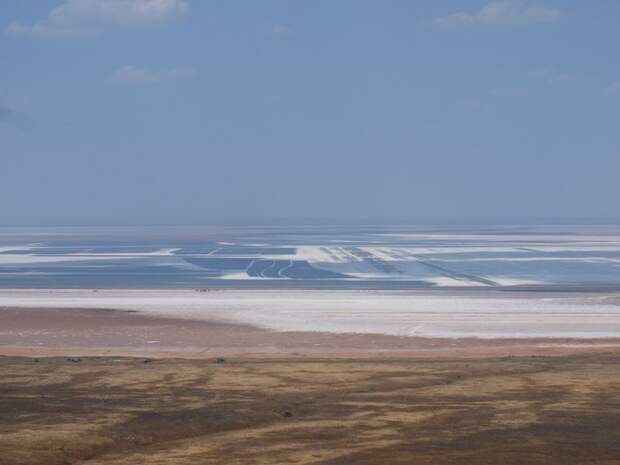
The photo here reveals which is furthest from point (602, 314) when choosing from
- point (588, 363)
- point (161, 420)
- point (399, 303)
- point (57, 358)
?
point (161, 420)

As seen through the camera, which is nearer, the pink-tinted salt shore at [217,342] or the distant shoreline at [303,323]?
the pink-tinted salt shore at [217,342]

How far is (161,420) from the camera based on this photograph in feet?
51.5

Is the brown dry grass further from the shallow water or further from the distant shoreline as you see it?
the shallow water

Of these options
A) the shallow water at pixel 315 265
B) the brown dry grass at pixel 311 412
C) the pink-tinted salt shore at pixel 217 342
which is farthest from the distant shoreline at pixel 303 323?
the shallow water at pixel 315 265

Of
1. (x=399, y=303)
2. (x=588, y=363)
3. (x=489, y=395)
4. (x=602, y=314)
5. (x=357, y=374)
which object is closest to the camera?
(x=489, y=395)

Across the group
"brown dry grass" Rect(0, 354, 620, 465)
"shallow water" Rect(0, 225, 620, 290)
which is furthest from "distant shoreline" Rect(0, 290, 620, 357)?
"shallow water" Rect(0, 225, 620, 290)

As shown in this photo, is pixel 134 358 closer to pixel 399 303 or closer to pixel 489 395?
pixel 489 395

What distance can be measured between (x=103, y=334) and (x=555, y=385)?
1414 centimetres

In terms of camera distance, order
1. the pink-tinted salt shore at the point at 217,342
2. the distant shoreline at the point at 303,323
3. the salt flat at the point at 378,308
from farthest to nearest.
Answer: the salt flat at the point at 378,308
the distant shoreline at the point at 303,323
the pink-tinted salt shore at the point at 217,342

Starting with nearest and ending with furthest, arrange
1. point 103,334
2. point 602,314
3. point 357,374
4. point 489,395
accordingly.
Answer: point 489,395 → point 357,374 → point 103,334 → point 602,314

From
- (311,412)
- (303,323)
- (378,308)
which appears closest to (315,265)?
(378,308)

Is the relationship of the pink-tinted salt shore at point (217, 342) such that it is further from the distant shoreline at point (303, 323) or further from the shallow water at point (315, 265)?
the shallow water at point (315, 265)

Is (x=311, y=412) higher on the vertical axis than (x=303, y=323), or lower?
higher

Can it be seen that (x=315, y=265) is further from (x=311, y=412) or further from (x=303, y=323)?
(x=311, y=412)
